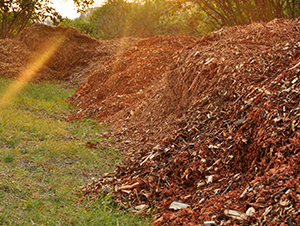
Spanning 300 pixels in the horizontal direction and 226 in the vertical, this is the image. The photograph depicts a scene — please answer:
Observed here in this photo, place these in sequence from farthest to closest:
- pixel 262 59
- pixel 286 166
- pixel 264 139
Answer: pixel 262 59, pixel 264 139, pixel 286 166

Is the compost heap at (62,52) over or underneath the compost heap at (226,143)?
over

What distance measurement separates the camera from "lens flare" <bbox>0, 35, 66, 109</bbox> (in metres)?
9.01

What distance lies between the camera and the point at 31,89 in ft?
30.1

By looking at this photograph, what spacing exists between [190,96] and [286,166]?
2546 millimetres

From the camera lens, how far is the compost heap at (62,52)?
39.1 ft

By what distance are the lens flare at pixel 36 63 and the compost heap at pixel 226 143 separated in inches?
193

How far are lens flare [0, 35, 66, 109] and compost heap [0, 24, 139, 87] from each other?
0.20 ft

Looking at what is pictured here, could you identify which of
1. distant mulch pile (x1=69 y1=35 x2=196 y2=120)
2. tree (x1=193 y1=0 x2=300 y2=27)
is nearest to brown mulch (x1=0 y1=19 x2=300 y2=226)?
distant mulch pile (x1=69 y1=35 x2=196 y2=120)

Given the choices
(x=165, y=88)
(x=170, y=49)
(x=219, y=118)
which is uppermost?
(x=170, y=49)

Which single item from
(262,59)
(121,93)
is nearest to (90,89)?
(121,93)

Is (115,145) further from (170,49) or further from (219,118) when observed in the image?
(170,49)

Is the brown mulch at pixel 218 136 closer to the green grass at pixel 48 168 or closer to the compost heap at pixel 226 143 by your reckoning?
the compost heap at pixel 226 143

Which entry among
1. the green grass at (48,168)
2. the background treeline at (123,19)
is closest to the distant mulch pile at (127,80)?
the green grass at (48,168)

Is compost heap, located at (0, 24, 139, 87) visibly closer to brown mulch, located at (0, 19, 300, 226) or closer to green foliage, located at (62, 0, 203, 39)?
green foliage, located at (62, 0, 203, 39)
